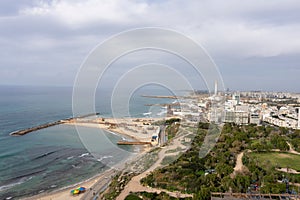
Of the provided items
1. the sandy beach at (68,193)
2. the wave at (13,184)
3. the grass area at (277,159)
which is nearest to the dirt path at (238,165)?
the grass area at (277,159)

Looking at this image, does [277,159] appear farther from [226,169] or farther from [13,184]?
[13,184]

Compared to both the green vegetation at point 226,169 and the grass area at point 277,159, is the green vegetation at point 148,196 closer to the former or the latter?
the green vegetation at point 226,169

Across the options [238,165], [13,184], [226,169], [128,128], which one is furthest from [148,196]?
[128,128]

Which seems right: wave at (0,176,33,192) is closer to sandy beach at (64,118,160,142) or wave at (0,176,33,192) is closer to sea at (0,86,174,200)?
sea at (0,86,174,200)

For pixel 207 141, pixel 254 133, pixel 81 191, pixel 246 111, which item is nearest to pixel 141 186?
pixel 81 191

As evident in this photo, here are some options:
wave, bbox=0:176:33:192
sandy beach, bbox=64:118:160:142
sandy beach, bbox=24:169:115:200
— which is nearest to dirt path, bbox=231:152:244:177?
sandy beach, bbox=24:169:115:200

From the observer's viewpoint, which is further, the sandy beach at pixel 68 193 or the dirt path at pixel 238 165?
the dirt path at pixel 238 165

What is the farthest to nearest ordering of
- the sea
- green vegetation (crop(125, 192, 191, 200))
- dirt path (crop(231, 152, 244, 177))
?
the sea → dirt path (crop(231, 152, 244, 177)) → green vegetation (crop(125, 192, 191, 200))

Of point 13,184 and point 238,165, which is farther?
point 238,165
